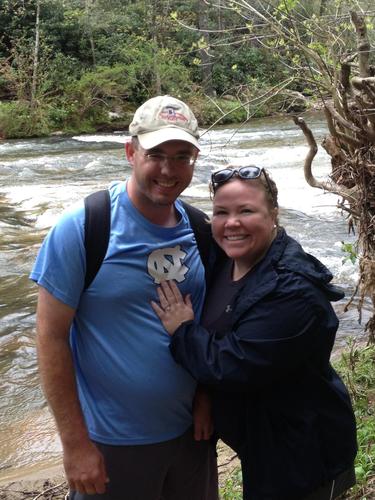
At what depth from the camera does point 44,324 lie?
6.64 ft

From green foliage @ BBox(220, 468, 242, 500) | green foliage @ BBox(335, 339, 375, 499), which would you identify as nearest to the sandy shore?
green foliage @ BBox(220, 468, 242, 500)

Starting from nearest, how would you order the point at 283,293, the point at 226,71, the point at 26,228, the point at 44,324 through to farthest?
the point at 283,293 → the point at 44,324 → the point at 26,228 → the point at 226,71

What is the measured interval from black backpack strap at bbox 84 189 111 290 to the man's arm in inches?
5.7

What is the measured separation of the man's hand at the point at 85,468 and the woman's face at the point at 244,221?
2.73 feet

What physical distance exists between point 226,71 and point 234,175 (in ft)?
94.9

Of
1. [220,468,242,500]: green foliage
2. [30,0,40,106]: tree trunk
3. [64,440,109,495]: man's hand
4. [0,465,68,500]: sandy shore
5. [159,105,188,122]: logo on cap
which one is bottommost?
[0,465,68,500]: sandy shore

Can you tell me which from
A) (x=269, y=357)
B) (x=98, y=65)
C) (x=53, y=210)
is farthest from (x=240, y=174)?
(x=98, y=65)

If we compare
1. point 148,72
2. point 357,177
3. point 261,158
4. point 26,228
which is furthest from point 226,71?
Result: point 357,177

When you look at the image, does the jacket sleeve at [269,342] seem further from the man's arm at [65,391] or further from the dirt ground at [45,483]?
the dirt ground at [45,483]

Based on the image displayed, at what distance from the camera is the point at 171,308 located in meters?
2.13

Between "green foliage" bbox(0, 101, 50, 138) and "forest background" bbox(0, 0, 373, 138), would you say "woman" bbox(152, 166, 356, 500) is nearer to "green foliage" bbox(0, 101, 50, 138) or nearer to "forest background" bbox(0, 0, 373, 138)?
"forest background" bbox(0, 0, 373, 138)

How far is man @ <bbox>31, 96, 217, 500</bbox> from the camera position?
2016 millimetres

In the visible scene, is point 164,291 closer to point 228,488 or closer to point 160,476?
point 160,476

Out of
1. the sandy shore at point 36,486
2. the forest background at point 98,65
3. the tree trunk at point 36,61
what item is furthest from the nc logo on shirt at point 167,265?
the tree trunk at point 36,61
